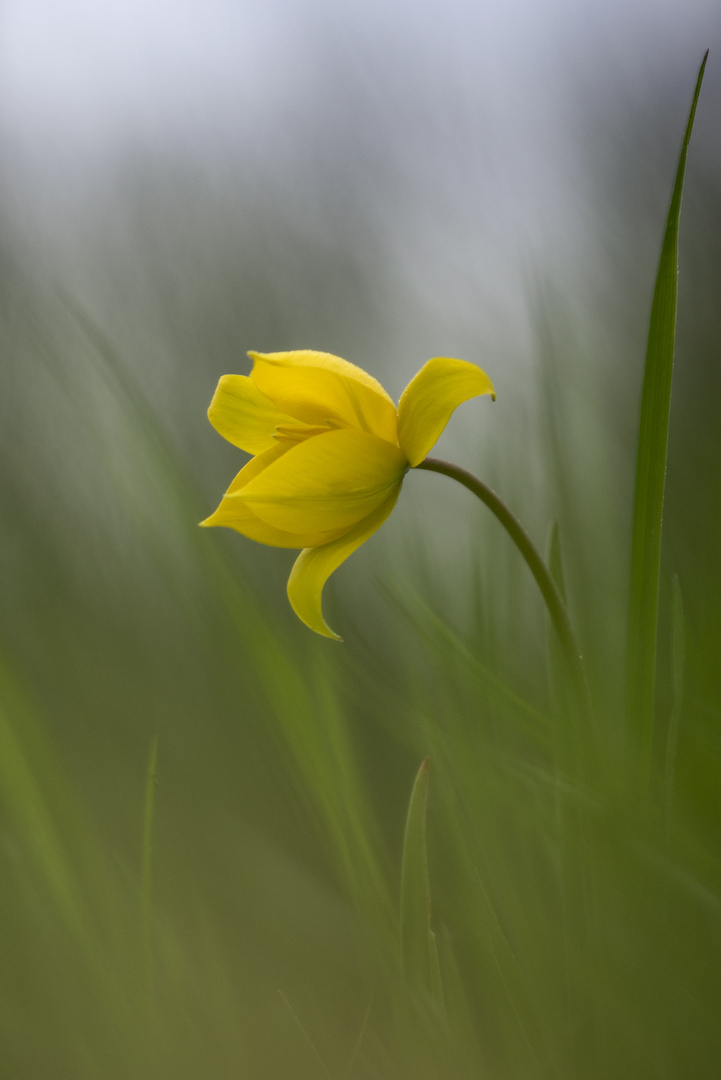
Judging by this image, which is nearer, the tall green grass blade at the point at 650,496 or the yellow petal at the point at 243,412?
the tall green grass blade at the point at 650,496

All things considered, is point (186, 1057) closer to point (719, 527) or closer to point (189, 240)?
point (719, 527)

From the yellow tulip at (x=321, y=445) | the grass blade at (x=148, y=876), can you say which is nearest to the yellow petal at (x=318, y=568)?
the yellow tulip at (x=321, y=445)

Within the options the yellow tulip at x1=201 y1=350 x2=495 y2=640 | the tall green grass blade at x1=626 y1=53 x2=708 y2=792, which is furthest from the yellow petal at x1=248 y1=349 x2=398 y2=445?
the tall green grass blade at x1=626 y1=53 x2=708 y2=792

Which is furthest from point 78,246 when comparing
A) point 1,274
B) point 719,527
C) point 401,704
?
point 719,527

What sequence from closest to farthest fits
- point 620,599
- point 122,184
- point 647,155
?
1. point 620,599
2. point 647,155
3. point 122,184

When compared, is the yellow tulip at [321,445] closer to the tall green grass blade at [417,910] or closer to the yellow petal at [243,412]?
the yellow petal at [243,412]
